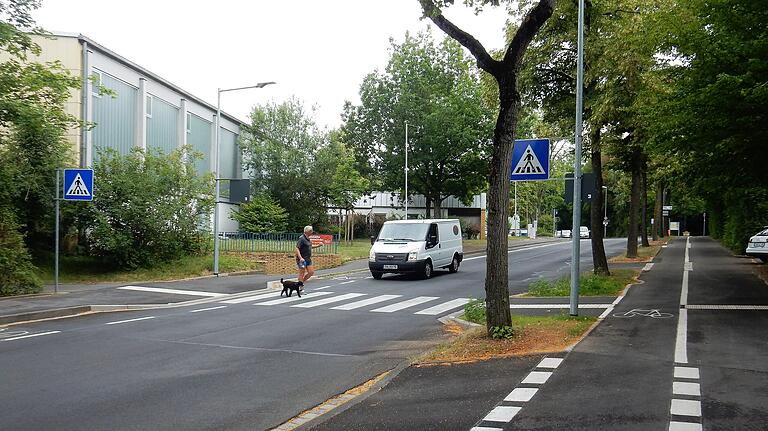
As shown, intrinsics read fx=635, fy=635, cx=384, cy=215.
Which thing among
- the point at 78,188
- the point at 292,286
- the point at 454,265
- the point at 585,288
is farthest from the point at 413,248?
the point at 78,188

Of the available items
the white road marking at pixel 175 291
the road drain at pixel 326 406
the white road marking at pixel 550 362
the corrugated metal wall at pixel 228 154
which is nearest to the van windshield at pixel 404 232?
the white road marking at pixel 175 291

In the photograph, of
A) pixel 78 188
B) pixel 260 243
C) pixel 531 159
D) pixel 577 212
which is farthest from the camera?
pixel 260 243

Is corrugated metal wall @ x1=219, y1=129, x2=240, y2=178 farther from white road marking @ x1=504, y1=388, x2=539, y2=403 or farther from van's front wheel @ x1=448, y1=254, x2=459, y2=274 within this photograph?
white road marking @ x1=504, y1=388, x2=539, y2=403

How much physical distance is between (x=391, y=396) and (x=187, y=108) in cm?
3460

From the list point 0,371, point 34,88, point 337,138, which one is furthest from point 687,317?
point 337,138

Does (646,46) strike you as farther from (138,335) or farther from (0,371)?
(0,371)

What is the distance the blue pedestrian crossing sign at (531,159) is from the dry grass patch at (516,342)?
2.56m

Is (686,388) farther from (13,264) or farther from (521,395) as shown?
(13,264)

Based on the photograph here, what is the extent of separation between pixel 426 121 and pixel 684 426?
Answer: 3764 centimetres

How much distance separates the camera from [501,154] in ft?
31.1

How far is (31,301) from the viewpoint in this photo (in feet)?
46.9

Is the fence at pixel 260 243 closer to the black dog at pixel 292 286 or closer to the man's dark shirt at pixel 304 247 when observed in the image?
the man's dark shirt at pixel 304 247

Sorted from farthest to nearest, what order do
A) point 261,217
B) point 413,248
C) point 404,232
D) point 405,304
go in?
point 261,217, point 404,232, point 413,248, point 405,304

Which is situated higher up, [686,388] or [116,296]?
[686,388]
